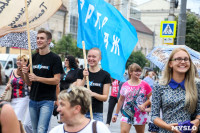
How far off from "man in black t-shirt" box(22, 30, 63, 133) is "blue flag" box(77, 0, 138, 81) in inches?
26.0

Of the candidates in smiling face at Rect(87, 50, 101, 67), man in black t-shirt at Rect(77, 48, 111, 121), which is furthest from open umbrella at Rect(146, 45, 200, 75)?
smiling face at Rect(87, 50, 101, 67)

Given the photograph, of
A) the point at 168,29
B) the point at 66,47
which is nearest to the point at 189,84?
the point at 168,29

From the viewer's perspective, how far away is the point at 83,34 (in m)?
6.82

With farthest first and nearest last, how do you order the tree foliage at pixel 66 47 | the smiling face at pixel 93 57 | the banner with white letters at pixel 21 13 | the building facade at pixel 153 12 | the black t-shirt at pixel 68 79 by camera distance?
the building facade at pixel 153 12 → the tree foliage at pixel 66 47 → the black t-shirt at pixel 68 79 → the banner with white letters at pixel 21 13 → the smiling face at pixel 93 57

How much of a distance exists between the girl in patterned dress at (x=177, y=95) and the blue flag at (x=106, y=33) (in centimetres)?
243

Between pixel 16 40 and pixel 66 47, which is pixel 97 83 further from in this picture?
pixel 66 47

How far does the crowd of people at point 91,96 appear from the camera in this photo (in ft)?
11.6

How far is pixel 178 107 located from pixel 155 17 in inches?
3406

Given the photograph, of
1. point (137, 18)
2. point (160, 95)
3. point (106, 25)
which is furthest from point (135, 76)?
point (137, 18)

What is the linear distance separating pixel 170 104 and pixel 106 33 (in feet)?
9.61

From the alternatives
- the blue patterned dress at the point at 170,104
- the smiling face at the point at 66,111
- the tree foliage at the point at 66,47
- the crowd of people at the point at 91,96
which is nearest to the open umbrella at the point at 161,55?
the crowd of people at the point at 91,96

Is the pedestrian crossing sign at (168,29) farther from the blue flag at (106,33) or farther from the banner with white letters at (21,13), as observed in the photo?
the banner with white letters at (21,13)

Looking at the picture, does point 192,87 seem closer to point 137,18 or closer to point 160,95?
point 160,95

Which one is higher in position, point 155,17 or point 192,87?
point 155,17
